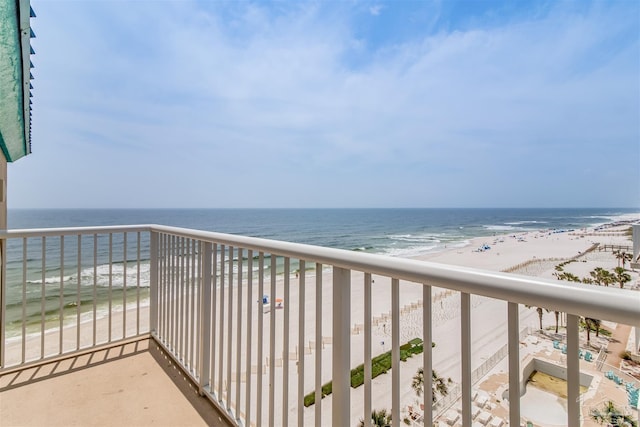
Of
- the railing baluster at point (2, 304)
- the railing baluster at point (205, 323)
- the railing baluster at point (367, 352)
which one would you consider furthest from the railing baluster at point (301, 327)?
the railing baluster at point (2, 304)

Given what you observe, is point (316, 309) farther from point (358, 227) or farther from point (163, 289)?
point (358, 227)

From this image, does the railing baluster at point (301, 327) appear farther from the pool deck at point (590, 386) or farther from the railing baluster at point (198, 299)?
the railing baluster at point (198, 299)

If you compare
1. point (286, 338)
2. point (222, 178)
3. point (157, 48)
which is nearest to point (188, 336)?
point (286, 338)

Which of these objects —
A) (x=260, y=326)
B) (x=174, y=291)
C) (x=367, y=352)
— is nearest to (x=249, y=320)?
(x=260, y=326)

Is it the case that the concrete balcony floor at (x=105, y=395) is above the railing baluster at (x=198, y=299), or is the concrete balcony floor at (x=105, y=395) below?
below

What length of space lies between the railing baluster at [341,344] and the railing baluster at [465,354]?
0.36 metres

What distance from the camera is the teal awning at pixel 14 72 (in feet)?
3.57

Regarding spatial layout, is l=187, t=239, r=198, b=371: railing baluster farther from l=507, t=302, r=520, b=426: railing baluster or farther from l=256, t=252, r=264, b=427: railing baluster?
l=507, t=302, r=520, b=426: railing baluster

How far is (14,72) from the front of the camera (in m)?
1.50

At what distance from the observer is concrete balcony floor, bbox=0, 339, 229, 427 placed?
58.3 inches

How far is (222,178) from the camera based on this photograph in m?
38.2

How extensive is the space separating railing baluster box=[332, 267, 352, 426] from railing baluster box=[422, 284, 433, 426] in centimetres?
28

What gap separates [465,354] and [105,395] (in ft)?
6.35

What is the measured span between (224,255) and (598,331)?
1.37 m
